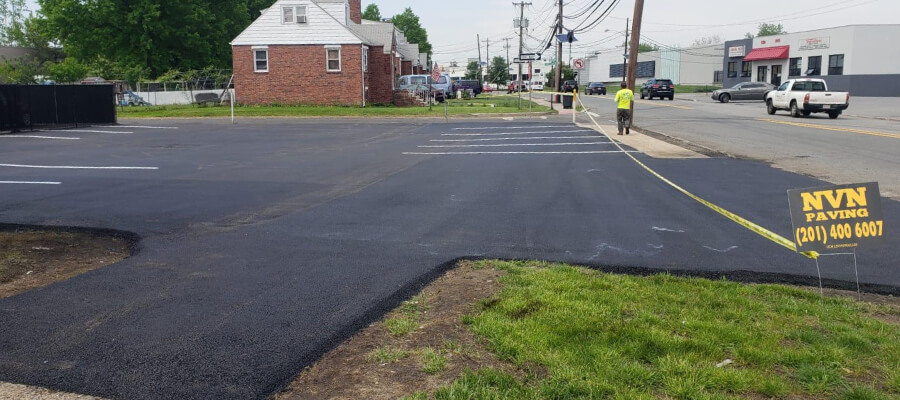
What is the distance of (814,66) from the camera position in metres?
62.2

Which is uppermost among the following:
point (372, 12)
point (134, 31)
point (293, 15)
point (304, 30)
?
point (372, 12)

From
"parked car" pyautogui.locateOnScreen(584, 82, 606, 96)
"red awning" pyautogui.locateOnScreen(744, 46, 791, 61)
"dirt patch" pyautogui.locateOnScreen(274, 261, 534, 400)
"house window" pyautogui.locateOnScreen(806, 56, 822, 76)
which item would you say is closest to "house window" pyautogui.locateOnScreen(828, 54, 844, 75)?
→ "house window" pyautogui.locateOnScreen(806, 56, 822, 76)

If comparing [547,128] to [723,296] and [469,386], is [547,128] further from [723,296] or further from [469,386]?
[469,386]

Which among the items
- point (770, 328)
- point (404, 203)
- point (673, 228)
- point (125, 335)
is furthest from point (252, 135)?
point (770, 328)

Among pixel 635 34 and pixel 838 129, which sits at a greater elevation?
pixel 635 34

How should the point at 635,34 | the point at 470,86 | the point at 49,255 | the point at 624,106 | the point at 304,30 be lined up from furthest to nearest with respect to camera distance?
1. the point at 470,86
2. the point at 304,30
3. the point at 635,34
4. the point at 624,106
5. the point at 49,255

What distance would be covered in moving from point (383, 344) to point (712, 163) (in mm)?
13022

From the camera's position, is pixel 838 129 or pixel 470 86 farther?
pixel 470 86

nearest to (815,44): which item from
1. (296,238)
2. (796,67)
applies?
(796,67)

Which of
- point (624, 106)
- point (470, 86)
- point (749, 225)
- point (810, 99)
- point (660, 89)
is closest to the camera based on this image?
point (749, 225)

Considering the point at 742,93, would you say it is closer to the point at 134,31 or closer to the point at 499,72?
the point at 134,31

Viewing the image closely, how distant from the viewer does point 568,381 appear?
4.04 metres

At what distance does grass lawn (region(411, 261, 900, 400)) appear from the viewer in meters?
3.99

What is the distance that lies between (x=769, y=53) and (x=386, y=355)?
72.1 metres
